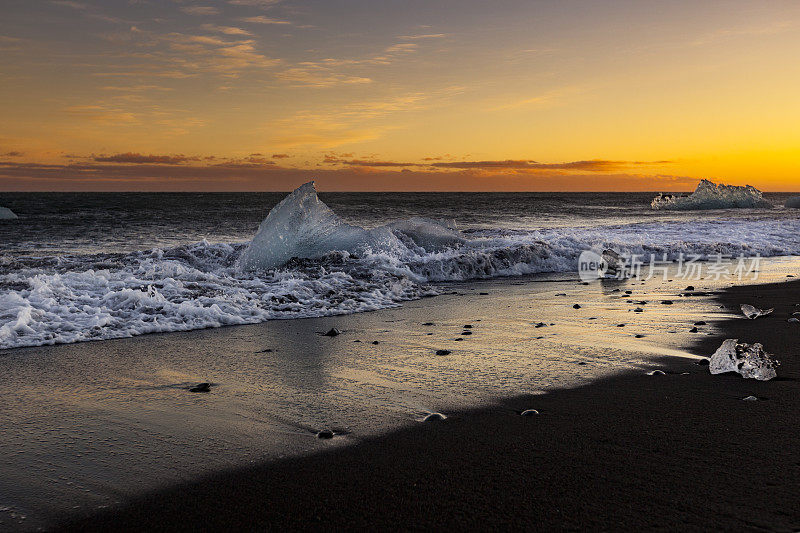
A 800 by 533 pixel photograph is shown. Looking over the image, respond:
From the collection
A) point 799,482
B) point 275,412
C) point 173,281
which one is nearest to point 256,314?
point 173,281

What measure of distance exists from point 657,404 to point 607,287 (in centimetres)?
627

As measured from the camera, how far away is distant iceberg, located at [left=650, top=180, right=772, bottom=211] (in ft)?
149

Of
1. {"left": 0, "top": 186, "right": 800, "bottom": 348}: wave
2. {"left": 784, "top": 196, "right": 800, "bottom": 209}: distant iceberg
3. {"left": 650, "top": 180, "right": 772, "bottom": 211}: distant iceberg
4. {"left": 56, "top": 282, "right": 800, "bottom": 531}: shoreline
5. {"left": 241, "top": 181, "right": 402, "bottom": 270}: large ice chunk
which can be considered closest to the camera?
{"left": 56, "top": 282, "right": 800, "bottom": 531}: shoreline

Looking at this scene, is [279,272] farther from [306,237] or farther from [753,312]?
[753,312]

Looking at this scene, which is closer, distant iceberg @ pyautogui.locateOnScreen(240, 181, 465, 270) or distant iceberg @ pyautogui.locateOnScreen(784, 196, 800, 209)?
distant iceberg @ pyautogui.locateOnScreen(240, 181, 465, 270)

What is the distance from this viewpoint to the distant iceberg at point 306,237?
422 inches

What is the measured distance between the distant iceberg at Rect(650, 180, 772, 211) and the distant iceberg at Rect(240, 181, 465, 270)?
130 ft

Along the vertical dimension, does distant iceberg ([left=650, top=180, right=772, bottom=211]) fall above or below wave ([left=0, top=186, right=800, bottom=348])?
above

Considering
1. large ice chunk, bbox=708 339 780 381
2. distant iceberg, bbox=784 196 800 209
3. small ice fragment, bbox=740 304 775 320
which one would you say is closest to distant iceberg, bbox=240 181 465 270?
small ice fragment, bbox=740 304 775 320

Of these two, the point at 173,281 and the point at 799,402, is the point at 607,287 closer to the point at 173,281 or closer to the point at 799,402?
the point at 799,402

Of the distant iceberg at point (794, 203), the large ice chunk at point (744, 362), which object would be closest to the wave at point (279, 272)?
the large ice chunk at point (744, 362)

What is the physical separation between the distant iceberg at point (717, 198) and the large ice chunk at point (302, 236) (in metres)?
40.2

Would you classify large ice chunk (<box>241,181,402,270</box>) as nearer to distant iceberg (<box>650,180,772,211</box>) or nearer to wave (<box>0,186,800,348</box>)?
wave (<box>0,186,800,348</box>)

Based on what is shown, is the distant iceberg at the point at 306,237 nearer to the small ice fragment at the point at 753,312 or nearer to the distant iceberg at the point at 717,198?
the small ice fragment at the point at 753,312
